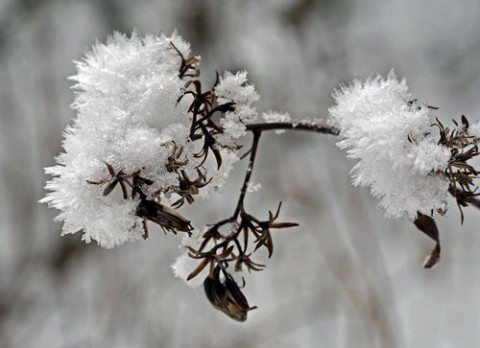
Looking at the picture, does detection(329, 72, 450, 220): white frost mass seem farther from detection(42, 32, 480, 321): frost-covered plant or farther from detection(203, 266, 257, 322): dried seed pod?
detection(203, 266, 257, 322): dried seed pod

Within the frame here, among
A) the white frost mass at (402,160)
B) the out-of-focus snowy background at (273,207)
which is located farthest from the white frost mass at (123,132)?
the out-of-focus snowy background at (273,207)

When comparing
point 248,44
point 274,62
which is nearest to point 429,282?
point 274,62

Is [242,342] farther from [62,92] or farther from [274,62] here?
[62,92]

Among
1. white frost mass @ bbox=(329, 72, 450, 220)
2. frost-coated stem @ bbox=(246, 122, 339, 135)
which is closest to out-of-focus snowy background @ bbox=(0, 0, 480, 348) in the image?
frost-coated stem @ bbox=(246, 122, 339, 135)

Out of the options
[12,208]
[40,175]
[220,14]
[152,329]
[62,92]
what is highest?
[220,14]

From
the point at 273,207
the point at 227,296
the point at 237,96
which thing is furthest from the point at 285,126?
the point at 273,207

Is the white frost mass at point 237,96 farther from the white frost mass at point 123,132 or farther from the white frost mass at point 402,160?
the white frost mass at point 402,160

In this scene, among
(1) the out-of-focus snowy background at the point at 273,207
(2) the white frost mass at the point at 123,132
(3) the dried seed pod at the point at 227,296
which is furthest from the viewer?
(1) the out-of-focus snowy background at the point at 273,207
